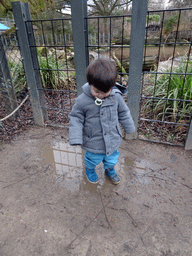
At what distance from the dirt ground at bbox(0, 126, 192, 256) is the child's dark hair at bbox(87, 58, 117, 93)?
1.12m

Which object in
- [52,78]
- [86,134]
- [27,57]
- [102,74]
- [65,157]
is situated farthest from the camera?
[52,78]

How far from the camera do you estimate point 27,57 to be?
8.96 ft

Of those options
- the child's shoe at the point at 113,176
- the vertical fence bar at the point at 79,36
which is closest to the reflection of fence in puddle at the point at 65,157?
the child's shoe at the point at 113,176

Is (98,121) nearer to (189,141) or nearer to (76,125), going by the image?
(76,125)

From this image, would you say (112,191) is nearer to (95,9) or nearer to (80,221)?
→ (80,221)

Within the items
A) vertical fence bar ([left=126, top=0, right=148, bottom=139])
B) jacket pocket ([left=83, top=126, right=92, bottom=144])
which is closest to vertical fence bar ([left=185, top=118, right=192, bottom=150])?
vertical fence bar ([left=126, top=0, right=148, bottom=139])

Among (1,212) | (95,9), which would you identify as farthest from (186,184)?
(95,9)

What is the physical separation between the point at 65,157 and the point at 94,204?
0.84 m

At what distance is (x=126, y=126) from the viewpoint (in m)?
1.79

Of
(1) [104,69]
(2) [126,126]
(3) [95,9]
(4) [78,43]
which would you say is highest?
(3) [95,9]

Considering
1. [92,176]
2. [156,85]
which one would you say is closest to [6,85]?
[92,176]

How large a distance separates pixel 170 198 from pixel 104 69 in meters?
1.39

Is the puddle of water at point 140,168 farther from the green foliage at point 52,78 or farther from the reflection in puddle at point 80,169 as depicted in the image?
the green foliage at point 52,78

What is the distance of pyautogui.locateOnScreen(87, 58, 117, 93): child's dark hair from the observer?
134cm
